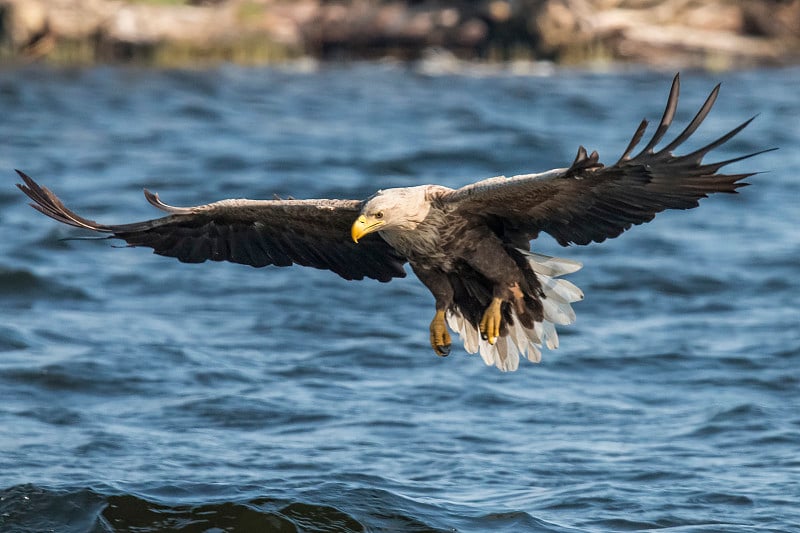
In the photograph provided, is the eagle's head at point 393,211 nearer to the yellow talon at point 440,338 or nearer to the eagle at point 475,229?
the eagle at point 475,229

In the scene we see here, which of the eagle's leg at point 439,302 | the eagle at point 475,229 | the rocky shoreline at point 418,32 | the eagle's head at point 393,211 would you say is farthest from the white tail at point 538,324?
the rocky shoreline at point 418,32

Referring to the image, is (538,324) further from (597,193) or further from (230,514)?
(230,514)

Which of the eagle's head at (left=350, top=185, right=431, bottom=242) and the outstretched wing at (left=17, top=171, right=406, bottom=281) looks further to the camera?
the outstretched wing at (left=17, top=171, right=406, bottom=281)

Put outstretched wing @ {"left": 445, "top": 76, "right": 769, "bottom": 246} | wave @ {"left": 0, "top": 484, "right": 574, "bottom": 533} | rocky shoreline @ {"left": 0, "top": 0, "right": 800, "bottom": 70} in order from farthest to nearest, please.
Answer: rocky shoreline @ {"left": 0, "top": 0, "right": 800, "bottom": 70} < wave @ {"left": 0, "top": 484, "right": 574, "bottom": 533} < outstretched wing @ {"left": 445, "top": 76, "right": 769, "bottom": 246}

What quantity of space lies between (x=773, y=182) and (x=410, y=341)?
7196 mm

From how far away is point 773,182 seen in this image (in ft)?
51.0

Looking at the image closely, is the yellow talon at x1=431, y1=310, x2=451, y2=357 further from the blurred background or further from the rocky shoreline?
the rocky shoreline

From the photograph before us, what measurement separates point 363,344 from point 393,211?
4.45m

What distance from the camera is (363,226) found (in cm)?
560

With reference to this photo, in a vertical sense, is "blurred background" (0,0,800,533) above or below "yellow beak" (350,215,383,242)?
below

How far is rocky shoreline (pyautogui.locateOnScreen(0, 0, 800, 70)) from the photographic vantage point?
23484mm

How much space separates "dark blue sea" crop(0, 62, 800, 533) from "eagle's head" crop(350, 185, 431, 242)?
1788mm

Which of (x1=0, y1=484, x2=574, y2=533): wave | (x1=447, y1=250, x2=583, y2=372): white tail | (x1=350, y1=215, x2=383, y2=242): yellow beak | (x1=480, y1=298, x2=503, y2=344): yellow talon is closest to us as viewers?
(x1=350, y1=215, x2=383, y2=242): yellow beak

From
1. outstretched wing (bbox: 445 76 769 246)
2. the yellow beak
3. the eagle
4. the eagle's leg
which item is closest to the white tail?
the eagle
